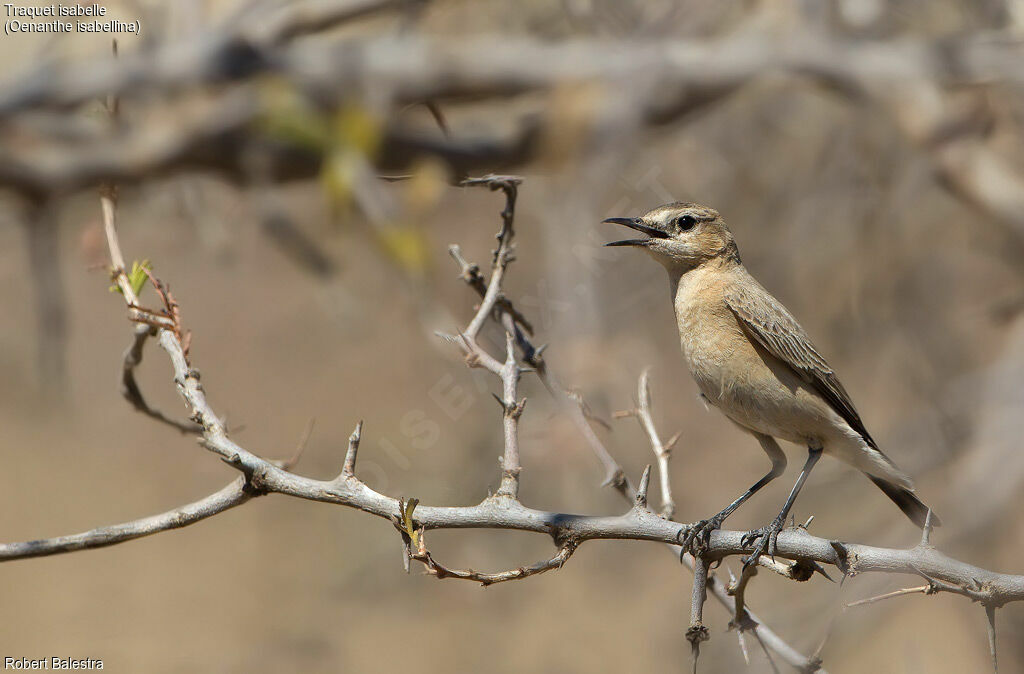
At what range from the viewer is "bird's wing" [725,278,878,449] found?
381cm

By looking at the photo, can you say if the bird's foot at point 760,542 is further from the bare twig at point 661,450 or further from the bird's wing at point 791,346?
the bird's wing at point 791,346

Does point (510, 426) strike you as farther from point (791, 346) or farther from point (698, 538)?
point (791, 346)

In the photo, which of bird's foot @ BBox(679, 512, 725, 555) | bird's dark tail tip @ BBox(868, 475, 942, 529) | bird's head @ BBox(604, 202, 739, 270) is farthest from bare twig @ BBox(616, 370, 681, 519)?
bird's dark tail tip @ BBox(868, 475, 942, 529)

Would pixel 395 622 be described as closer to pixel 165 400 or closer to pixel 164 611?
pixel 164 611

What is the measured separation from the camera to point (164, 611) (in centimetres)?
930

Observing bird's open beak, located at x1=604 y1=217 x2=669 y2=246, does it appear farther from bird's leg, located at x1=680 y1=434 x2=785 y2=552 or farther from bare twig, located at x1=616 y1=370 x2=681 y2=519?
bird's leg, located at x1=680 y1=434 x2=785 y2=552

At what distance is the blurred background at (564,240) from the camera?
490 centimetres

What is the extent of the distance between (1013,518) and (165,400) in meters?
8.46

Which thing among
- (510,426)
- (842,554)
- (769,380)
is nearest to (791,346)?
(769,380)

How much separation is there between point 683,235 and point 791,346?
2.22ft

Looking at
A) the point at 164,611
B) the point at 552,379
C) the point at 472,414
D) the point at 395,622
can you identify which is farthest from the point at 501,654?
the point at 552,379

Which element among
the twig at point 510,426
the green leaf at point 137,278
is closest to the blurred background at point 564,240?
the green leaf at point 137,278

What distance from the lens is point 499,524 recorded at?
2.48 meters

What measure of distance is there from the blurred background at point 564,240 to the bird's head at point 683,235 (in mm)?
320
